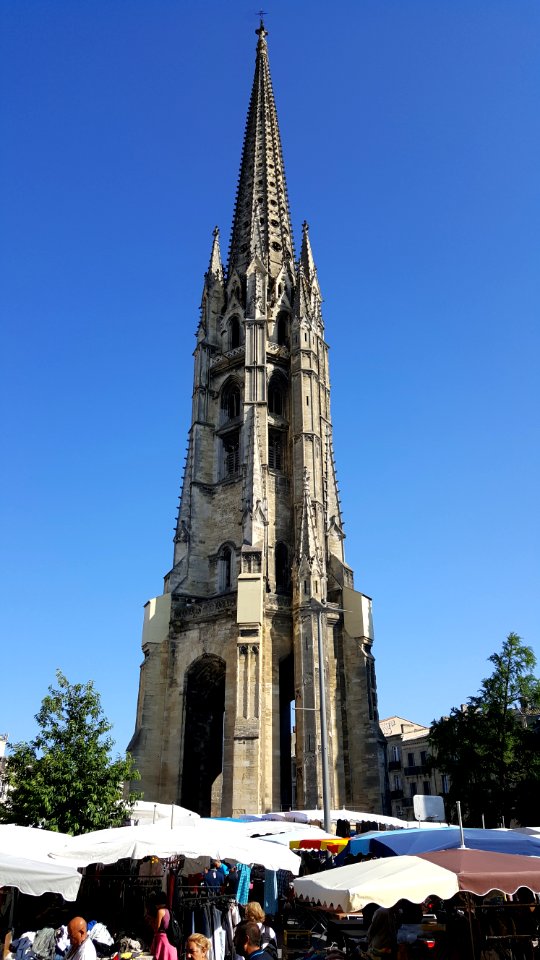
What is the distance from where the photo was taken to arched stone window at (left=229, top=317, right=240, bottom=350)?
3962 centimetres

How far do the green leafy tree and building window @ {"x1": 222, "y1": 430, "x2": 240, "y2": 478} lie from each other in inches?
631

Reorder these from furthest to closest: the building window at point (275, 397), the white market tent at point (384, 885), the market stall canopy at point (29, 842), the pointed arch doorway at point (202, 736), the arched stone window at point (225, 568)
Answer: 1. the building window at point (275, 397)
2. the arched stone window at point (225, 568)
3. the pointed arch doorway at point (202, 736)
4. the market stall canopy at point (29, 842)
5. the white market tent at point (384, 885)

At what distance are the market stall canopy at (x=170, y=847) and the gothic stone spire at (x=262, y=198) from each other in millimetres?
33037

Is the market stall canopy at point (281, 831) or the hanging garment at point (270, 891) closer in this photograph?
the market stall canopy at point (281, 831)

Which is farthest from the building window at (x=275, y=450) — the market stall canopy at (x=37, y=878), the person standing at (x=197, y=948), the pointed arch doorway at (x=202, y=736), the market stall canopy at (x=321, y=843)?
the person standing at (x=197, y=948)

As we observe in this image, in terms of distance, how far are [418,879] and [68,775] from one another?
14.3 metres

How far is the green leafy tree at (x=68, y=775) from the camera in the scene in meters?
19.2

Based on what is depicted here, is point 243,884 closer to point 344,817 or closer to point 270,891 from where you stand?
point 270,891

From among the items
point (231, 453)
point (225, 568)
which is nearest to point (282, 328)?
point (231, 453)

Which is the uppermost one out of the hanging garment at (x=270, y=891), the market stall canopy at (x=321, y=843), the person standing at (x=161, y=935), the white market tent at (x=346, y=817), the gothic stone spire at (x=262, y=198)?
the gothic stone spire at (x=262, y=198)

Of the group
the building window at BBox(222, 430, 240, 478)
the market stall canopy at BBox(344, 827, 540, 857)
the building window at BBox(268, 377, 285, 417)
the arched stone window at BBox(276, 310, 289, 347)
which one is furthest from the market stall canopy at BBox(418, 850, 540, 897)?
the arched stone window at BBox(276, 310, 289, 347)

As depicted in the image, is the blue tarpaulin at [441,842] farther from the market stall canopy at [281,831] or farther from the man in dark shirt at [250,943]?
the man in dark shirt at [250,943]

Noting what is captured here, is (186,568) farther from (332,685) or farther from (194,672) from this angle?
(332,685)

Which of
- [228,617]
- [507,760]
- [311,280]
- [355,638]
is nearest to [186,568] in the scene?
[228,617]
